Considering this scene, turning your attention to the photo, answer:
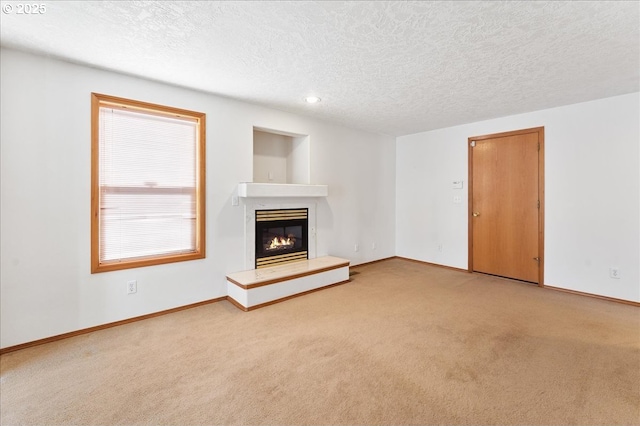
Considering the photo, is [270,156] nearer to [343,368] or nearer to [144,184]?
[144,184]

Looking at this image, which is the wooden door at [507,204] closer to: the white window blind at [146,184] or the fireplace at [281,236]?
the fireplace at [281,236]

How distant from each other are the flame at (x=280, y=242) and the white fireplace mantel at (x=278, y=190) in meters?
0.66

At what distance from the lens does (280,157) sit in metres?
4.51

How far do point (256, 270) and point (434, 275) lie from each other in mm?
2765

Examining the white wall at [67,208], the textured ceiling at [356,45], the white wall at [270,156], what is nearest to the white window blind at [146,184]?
the white wall at [67,208]

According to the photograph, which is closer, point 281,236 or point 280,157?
point 281,236

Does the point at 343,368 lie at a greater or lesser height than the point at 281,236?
lesser

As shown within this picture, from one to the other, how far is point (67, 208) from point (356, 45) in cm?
282

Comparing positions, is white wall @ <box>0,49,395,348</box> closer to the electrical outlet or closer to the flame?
the flame

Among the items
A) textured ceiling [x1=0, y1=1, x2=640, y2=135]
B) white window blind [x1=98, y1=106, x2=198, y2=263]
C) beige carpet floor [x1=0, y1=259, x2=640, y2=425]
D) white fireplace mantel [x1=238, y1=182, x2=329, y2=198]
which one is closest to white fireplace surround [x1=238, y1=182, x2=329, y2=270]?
white fireplace mantel [x1=238, y1=182, x2=329, y2=198]

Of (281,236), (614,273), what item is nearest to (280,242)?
(281,236)

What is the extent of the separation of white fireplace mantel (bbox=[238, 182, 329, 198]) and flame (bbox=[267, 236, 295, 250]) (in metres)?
0.66

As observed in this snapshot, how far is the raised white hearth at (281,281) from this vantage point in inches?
126

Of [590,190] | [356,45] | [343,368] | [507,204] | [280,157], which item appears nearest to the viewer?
[343,368]
